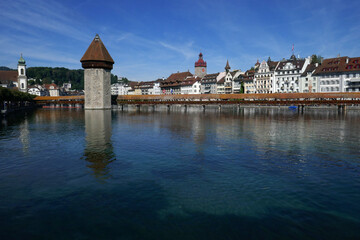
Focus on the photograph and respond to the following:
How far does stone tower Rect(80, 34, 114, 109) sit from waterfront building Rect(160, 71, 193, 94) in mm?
58651

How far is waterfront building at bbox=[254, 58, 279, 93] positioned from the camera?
90.4m

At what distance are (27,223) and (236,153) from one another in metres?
10.2

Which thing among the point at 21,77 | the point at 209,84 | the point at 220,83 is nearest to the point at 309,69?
the point at 220,83

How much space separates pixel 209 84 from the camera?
113312 mm

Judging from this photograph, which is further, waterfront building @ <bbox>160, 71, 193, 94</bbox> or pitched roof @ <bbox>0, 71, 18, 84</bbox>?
waterfront building @ <bbox>160, 71, 193, 94</bbox>

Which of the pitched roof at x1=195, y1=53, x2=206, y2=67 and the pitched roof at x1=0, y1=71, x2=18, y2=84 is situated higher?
the pitched roof at x1=195, y1=53, x2=206, y2=67

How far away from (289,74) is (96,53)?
57.1 metres

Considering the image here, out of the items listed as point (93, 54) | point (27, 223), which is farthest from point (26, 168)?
point (93, 54)

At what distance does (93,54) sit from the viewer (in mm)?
63656

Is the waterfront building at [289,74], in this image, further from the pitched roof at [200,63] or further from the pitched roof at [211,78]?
the pitched roof at [200,63]

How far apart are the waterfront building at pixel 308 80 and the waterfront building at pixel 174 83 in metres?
54.8

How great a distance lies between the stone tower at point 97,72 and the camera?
63.7 metres

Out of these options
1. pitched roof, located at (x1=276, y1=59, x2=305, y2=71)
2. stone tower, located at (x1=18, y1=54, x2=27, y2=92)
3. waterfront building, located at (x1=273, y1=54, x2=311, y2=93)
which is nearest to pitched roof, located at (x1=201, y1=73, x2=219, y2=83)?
waterfront building, located at (x1=273, y1=54, x2=311, y2=93)

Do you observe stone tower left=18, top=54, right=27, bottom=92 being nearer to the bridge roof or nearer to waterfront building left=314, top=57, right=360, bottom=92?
the bridge roof
